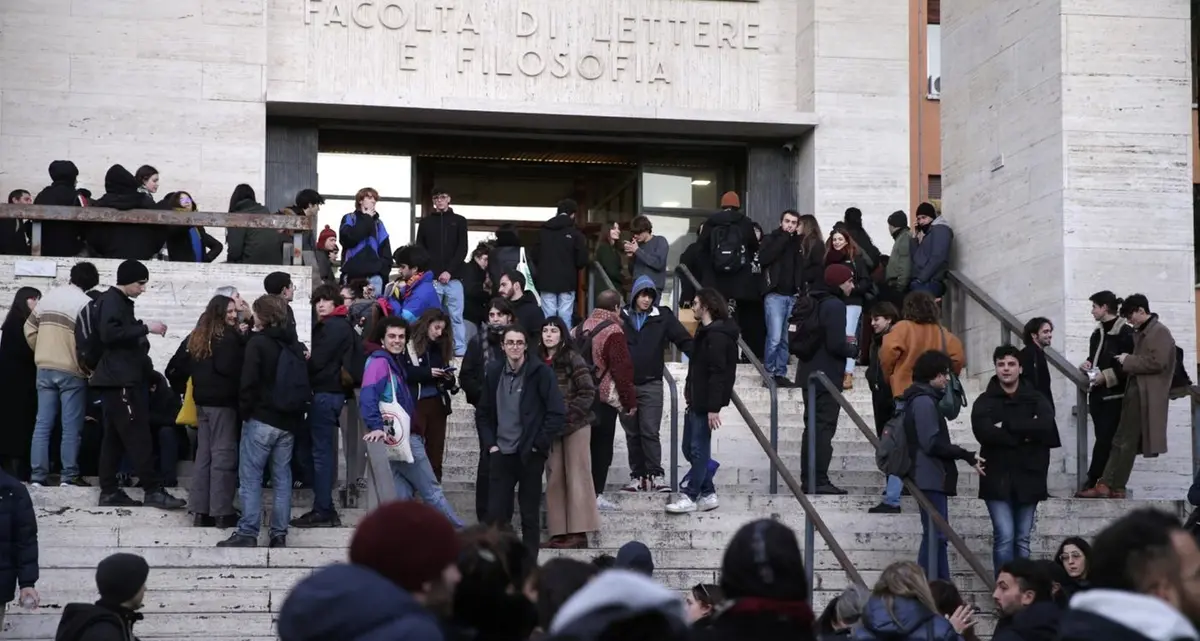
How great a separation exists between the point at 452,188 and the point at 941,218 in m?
7.63

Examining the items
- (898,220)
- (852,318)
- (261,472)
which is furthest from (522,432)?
(898,220)

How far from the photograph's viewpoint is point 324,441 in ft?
41.4

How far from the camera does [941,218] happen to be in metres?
18.3

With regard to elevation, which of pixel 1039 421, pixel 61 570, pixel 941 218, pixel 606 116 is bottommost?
pixel 61 570

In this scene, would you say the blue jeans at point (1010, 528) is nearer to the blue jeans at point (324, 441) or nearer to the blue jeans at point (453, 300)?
the blue jeans at point (324, 441)

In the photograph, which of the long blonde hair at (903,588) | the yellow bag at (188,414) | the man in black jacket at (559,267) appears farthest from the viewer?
the man in black jacket at (559,267)

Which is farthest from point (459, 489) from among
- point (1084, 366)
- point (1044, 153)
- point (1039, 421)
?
point (1044, 153)

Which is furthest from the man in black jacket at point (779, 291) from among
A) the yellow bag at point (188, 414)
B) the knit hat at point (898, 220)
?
the yellow bag at point (188, 414)

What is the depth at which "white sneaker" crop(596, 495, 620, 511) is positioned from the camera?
13062 mm

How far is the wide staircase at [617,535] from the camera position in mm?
11250

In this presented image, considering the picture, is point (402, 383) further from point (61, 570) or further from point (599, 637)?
point (599, 637)

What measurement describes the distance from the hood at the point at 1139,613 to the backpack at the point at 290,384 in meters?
8.04

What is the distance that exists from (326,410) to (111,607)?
4571 millimetres

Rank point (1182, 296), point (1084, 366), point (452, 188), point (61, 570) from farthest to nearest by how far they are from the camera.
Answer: point (452, 188), point (1182, 296), point (1084, 366), point (61, 570)
